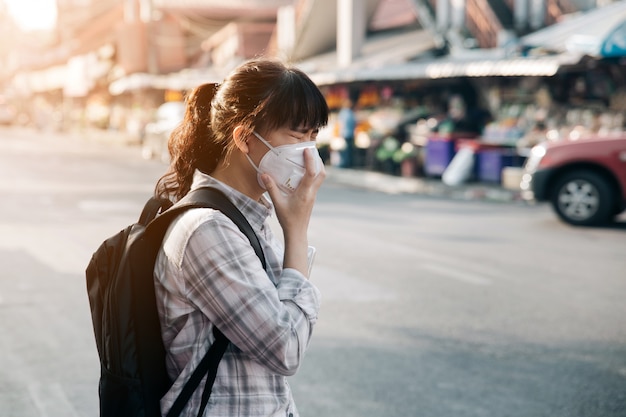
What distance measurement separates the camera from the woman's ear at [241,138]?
1.95m

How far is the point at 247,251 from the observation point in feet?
6.03

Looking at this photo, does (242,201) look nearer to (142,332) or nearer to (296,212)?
(296,212)

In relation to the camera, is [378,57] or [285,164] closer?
[285,164]

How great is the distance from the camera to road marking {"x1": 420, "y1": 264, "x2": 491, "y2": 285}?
767 cm

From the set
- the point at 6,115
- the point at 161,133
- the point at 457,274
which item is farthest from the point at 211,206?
the point at 6,115

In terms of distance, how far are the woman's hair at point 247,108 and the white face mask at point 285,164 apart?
0.05 m

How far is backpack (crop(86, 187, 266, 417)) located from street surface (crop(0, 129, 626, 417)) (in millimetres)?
2594

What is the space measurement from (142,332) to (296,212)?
1.44ft

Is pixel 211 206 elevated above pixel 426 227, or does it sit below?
above

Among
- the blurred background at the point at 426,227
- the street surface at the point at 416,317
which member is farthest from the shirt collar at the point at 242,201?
the street surface at the point at 416,317

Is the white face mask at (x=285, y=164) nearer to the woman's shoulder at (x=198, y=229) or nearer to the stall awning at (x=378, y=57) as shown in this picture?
the woman's shoulder at (x=198, y=229)

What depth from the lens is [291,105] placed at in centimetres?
193

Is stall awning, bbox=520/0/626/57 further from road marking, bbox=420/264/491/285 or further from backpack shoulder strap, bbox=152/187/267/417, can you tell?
backpack shoulder strap, bbox=152/187/267/417

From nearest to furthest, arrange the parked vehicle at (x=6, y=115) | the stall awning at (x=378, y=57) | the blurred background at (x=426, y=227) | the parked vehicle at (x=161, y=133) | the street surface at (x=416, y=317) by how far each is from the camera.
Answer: the street surface at (x=416, y=317), the blurred background at (x=426, y=227), the stall awning at (x=378, y=57), the parked vehicle at (x=161, y=133), the parked vehicle at (x=6, y=115)
